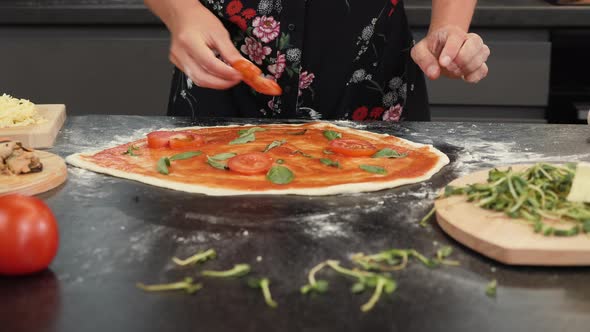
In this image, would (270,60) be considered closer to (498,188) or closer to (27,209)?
(498,188)

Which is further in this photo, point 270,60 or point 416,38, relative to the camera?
point 416,38

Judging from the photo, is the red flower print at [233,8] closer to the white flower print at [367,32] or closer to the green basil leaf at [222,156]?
the white flower print at [367,32]

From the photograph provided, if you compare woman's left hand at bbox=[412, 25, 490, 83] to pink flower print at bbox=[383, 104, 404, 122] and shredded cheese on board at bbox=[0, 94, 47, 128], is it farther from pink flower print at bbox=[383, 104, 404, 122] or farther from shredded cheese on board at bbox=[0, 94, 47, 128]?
shredded cheese on board at bbox=[0, 94, 47, 128]

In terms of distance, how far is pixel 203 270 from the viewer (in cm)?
112

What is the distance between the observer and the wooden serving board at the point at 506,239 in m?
1.13

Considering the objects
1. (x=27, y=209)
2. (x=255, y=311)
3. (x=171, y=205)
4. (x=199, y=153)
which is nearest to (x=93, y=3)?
(x=199, y=153)

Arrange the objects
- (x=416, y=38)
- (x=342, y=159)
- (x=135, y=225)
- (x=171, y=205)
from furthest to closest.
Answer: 1. (x=416, y=38)
2. (x=342, y=159)
3. (x=171, y=205)
4. (x=135, y=225)

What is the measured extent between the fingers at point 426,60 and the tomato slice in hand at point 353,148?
272 mm

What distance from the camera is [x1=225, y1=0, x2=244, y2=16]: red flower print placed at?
2.08 meters

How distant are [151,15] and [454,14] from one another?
141cm

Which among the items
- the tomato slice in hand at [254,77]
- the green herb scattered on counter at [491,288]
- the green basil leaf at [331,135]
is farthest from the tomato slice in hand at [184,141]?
the green herb scattered on counter at [491,288]

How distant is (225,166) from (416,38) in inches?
67.1

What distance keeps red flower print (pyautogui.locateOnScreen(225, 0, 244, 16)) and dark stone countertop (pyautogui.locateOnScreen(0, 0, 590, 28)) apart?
3.81ft

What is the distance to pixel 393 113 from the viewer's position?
2.24 m
